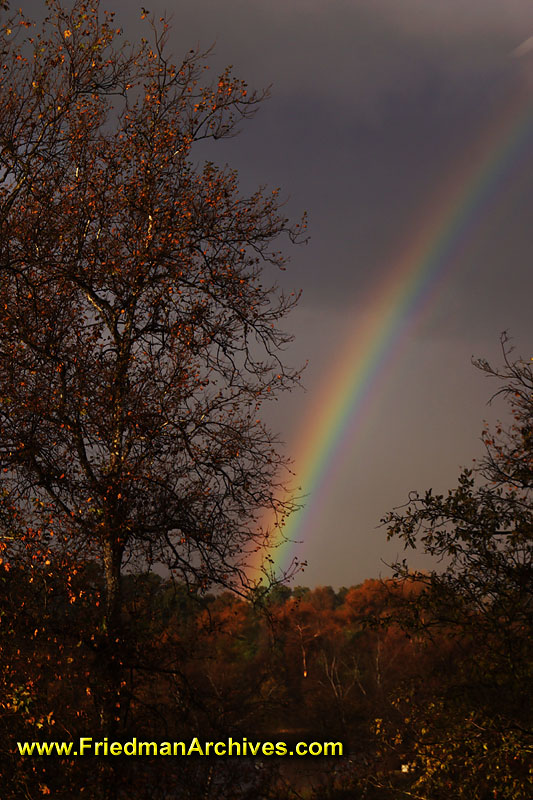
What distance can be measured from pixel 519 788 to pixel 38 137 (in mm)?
Result: 10162

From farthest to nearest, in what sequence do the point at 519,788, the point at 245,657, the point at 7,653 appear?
the point at 245,657 < the point at 519,788 < the point at 7,653

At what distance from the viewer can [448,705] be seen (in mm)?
9375

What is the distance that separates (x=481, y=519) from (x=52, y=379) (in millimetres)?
5743

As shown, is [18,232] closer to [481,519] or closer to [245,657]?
[481,519]

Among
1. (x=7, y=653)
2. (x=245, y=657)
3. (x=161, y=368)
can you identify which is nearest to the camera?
(x=7, y=653)

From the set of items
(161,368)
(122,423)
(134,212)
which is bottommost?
(122,423)

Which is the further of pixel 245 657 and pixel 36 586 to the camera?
pixel 245 657

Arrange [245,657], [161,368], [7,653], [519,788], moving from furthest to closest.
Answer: [245,657]
[161,368]
[519,788]
[7,653]

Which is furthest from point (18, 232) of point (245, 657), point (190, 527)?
point (245, 657)

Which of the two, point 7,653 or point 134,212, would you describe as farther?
point 134,212

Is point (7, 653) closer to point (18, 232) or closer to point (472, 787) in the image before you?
point (18, 232)

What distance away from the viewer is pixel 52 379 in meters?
9.16

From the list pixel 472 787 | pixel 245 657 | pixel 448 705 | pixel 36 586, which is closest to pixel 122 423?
pixel 36 586

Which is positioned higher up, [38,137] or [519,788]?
[38,137]
